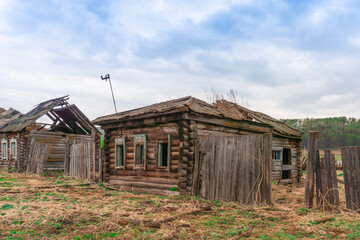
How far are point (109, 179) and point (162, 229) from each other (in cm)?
809

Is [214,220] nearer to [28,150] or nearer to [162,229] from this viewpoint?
[162,229]

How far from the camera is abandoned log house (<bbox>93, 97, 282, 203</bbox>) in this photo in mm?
7703

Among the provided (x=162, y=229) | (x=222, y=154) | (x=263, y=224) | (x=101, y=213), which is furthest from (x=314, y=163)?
(x=101, y=213)

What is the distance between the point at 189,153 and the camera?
30.8 ft

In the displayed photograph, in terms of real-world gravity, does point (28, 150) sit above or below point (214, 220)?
above

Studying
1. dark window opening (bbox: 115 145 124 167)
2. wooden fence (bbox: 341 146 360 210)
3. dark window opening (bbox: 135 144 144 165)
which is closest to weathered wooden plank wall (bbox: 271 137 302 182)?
dark window opening (bbox: 135 144 144 165)

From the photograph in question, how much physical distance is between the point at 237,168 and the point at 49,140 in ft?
51.0

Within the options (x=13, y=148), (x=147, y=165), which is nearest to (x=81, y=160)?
(x=147, y=165)

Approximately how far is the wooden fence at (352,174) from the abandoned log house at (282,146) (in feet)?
30.6

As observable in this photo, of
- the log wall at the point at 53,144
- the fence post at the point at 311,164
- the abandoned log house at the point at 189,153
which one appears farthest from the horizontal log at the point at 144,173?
the log wall at the point at 53,144

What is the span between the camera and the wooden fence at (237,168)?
24.6ft

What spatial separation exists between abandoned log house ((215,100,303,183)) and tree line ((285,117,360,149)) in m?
31.8

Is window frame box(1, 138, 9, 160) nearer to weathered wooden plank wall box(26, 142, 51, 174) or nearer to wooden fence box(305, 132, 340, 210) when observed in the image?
weathered wooden plank wall box(26, 142, 51, 174)

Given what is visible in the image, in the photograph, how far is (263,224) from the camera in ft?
18.6
